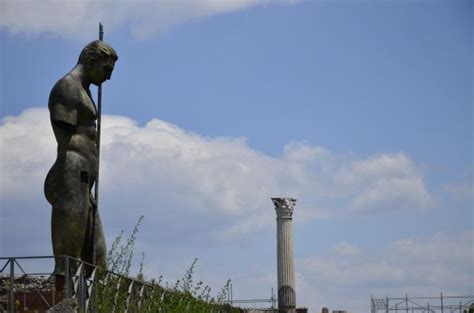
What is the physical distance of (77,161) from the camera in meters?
18.1

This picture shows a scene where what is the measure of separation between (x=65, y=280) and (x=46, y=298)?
23.8 inches

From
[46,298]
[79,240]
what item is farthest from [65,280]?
[79,240]

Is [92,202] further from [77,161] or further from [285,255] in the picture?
[285,255]

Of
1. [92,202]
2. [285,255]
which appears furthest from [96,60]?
[285,255]

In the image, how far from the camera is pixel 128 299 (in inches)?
730

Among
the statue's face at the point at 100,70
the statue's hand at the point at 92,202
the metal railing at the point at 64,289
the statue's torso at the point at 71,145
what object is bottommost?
the metal railing at the point at 64,289

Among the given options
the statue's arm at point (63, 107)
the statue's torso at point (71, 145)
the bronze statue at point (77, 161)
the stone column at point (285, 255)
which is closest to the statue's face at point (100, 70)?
the bronze statue at point (77, 161)

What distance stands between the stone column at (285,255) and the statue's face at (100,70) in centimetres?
1751

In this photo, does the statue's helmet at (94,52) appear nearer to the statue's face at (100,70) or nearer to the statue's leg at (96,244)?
the statue's face at (100,70)

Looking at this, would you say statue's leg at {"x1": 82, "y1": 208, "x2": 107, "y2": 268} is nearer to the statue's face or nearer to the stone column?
the statue's face

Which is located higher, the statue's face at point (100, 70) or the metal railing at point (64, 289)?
the statue's face at point (100, 70)

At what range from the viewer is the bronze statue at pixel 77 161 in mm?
17875

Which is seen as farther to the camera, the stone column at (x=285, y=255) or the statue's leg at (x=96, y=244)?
the stone column at (x=285, y=255)

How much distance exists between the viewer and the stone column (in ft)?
116
